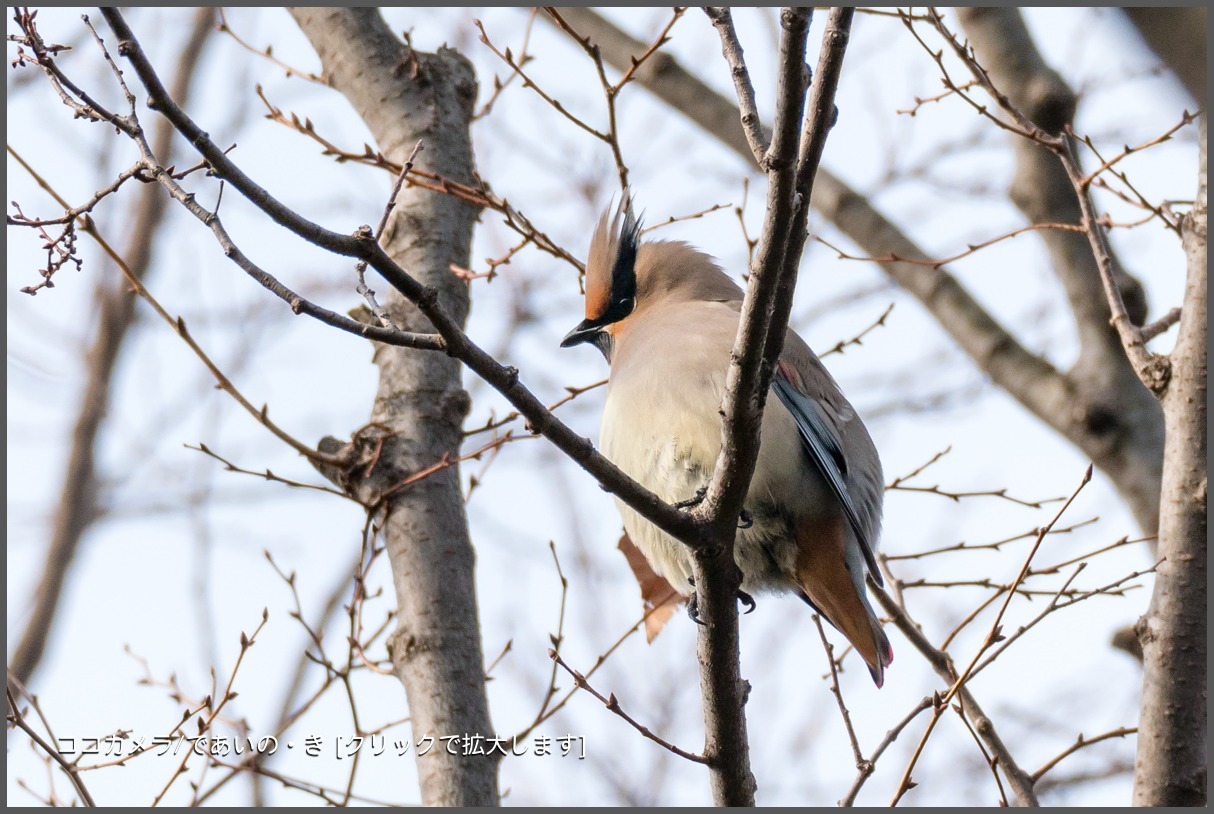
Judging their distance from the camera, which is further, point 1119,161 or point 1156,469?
point 1156,469

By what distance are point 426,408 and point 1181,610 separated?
221cm

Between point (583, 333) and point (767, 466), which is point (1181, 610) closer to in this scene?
point (767, 466)

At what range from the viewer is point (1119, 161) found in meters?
3.95

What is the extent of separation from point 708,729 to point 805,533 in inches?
37.2

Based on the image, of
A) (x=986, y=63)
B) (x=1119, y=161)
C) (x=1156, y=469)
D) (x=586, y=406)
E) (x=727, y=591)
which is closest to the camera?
(x=727, y=591)

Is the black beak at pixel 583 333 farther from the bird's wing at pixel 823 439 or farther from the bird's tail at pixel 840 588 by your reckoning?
the bird's tail at pixel 840 588

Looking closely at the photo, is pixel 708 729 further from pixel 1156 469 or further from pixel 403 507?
pixel 1156 469

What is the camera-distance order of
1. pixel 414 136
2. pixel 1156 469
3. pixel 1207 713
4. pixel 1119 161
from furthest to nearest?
pixel 1156 469, pixel 414 136, pixel 1119 161, pixel 1207 713

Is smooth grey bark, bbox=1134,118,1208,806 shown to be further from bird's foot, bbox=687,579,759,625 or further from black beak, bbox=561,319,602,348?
black beak, bbox=561,319,602,348

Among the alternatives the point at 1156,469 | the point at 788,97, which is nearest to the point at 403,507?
the point at 788,97

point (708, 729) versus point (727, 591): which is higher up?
point (727, 591)

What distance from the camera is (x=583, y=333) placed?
5.15m

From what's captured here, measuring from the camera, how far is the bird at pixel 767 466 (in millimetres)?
3988

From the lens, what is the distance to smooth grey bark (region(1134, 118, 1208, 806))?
11.0 feet
